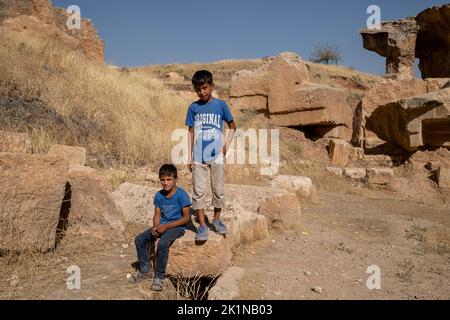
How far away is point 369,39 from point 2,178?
37.5ft

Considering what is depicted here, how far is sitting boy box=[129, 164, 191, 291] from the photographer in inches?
103

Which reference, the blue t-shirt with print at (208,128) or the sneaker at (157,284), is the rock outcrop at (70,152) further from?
the sneaker at (157,284)

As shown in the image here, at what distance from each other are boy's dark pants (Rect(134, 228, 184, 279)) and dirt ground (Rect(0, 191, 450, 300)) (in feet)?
0.46

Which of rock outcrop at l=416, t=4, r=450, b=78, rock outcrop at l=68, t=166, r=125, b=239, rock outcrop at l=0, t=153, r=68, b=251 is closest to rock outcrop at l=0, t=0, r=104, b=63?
rock outcrop at l=68, t=166, r=125, b=239

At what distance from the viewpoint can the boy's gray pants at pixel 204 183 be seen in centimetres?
299

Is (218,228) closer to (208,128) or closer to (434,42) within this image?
(208,128)

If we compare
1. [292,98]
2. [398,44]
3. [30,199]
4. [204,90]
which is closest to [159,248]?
[30,199]

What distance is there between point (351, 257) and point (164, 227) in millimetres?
1988

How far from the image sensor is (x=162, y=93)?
385 inches

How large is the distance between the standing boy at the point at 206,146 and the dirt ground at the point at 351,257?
0.60 meters

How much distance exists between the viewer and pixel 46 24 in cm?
1063

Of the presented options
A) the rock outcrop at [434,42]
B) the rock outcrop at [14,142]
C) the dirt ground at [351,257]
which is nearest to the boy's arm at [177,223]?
the dirt ground at [351,257]
